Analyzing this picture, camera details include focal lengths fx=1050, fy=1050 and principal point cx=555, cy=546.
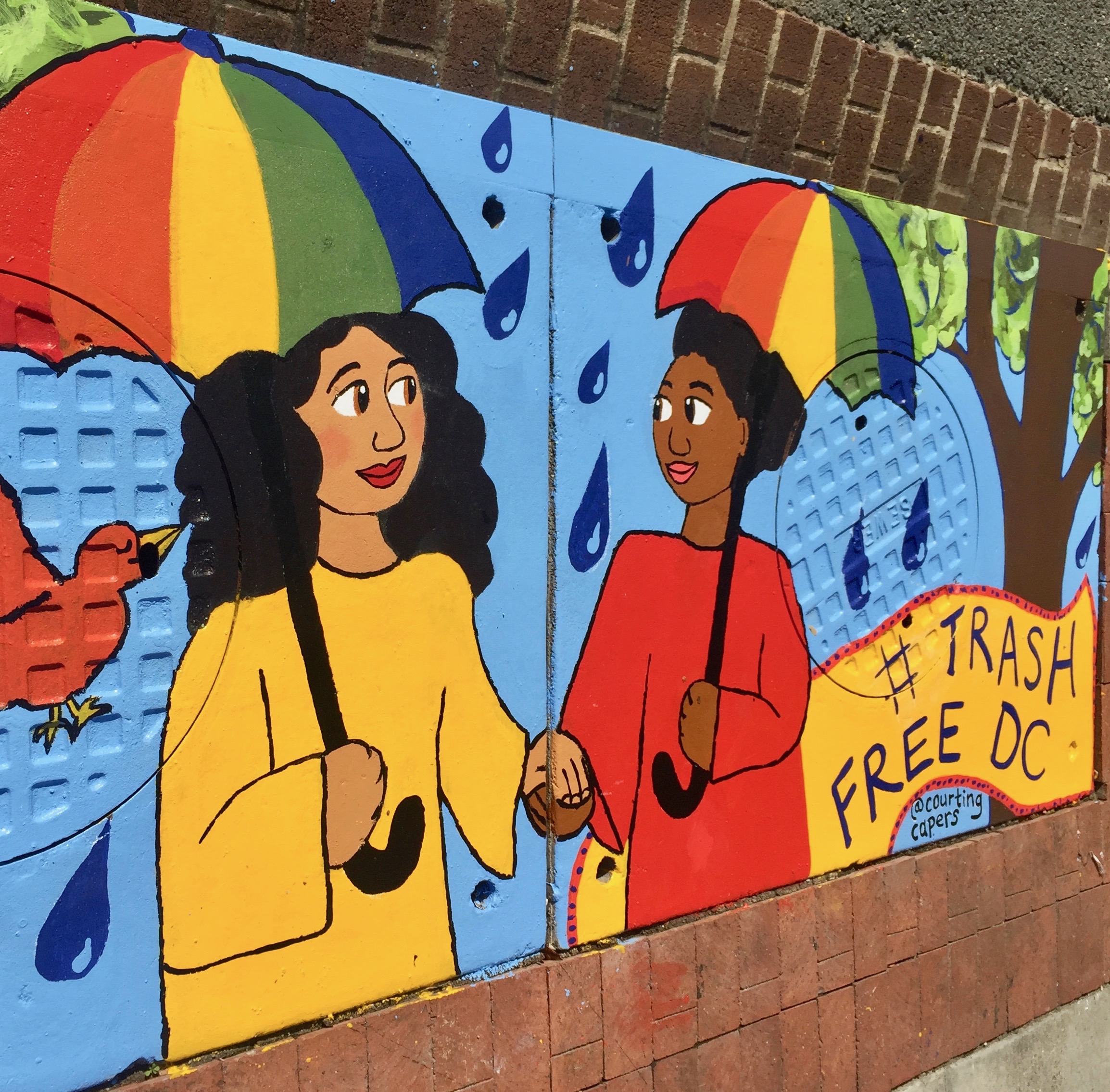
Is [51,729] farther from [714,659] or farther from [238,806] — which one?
[714,659]

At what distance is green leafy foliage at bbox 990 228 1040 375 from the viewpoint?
12.7ft

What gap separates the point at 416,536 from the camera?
8.34 ft

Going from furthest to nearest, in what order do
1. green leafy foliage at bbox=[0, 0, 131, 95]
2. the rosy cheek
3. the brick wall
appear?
1. the brick wall
2. the rosy cheek
3. green leafy foliage at bbox=[0, 0, 131, 95]

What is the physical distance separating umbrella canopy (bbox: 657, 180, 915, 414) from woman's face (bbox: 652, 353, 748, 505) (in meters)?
0.21

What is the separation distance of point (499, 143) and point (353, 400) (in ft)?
2.60

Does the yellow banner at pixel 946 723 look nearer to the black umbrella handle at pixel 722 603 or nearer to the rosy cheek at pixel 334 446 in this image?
the black umbrella handle at pixel 722 603

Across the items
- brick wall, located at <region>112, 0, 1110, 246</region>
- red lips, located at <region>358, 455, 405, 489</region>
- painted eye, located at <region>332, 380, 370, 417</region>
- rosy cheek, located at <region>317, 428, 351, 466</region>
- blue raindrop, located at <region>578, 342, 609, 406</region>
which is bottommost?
red lips, located at <region>358, 455, 405, 489</region>

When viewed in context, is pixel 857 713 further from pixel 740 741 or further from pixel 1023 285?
pixel 1023 285

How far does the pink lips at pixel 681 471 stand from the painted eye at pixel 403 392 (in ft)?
2.68

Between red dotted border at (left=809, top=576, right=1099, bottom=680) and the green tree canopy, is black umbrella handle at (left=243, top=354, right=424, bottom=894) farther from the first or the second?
the green tree canopy

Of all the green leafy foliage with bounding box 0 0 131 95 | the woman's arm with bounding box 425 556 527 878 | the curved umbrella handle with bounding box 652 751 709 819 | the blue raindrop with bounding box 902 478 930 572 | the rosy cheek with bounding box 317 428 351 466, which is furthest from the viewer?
the blue raindrop with bounding box 902 478 930 572

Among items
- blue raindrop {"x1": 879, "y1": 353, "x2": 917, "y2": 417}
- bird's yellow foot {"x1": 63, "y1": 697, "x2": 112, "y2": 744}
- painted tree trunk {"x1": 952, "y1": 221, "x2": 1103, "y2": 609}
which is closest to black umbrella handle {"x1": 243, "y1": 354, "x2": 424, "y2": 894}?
bird's yellow foot {"x1": 63, "y1": 697, "x2": 112, "y2": 744}

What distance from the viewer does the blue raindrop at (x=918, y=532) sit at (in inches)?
143

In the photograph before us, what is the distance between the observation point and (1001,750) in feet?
12.9
